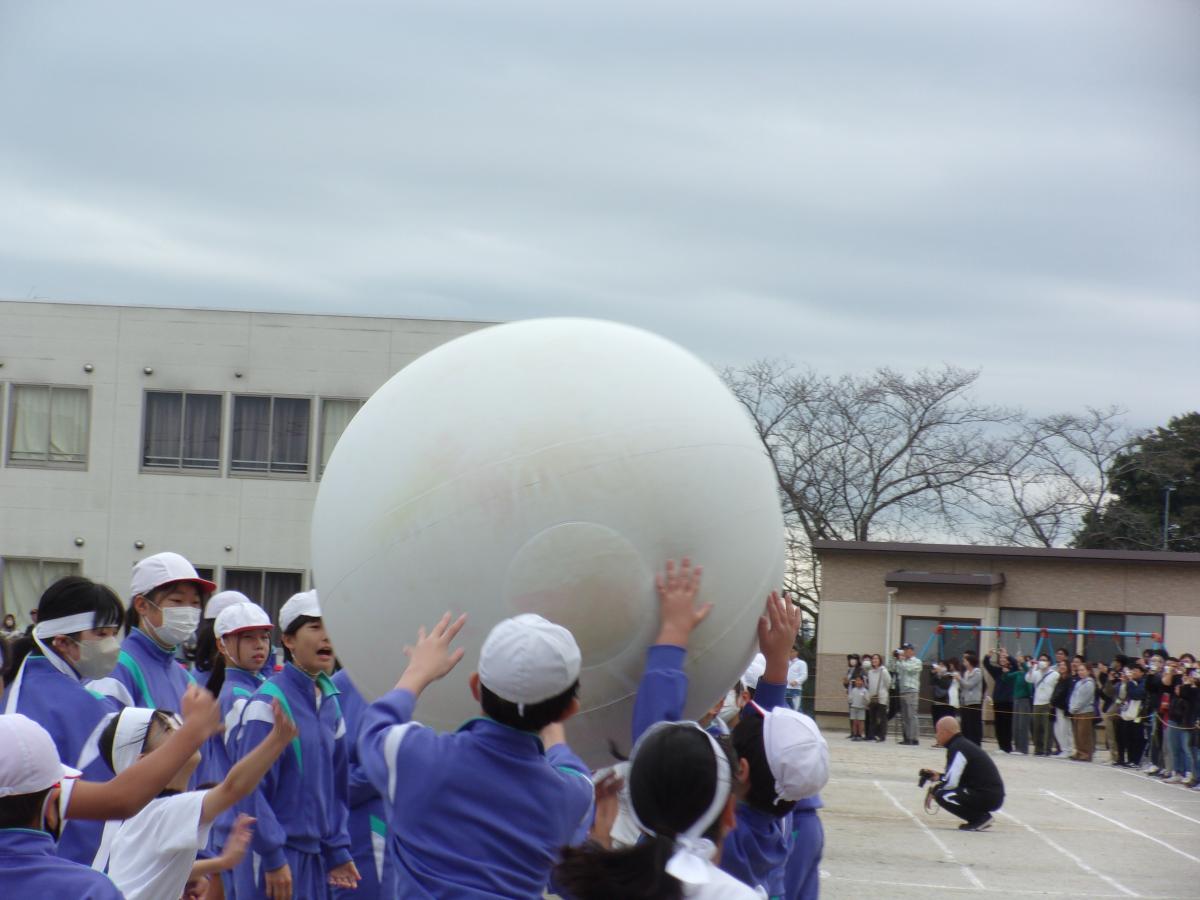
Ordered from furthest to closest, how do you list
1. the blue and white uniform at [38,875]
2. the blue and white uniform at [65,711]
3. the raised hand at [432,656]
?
the blue and white uniform at [65,711], the raised hand at [432,656], the blue and white uniform at [38,875]

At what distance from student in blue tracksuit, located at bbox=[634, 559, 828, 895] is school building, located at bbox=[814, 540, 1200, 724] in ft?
90.7

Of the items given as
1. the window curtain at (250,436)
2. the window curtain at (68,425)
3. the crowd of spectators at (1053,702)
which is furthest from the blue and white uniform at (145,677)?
the window curtain at (68,425)

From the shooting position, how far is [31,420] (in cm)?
2838

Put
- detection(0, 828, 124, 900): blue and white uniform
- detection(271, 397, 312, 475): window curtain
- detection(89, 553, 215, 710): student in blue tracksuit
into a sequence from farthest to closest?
detection(271, 397, 312, 475): window curtain, detection(89, 553, 215, 710): student in blue tracksuit, detection(0, 828, 124, 900): blue and white uniform

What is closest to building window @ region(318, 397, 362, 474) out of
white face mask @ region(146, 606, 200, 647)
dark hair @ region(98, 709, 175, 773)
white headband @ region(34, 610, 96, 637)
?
white face mask @ region(146, 606, 200, 647)

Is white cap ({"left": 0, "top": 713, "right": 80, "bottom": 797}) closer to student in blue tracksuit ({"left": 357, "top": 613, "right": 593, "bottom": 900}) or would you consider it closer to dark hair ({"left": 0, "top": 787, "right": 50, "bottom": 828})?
dark hair ({"left": 0, "top": 787, "right": 50, "bottom": 828})

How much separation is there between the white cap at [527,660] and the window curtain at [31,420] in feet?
89.8

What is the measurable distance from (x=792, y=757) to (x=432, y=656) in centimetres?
117

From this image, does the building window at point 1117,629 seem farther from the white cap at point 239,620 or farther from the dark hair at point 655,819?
the dark hair at point 655,819

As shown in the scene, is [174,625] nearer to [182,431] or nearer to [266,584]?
[266,584]

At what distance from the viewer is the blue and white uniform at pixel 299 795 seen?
17.8 ft

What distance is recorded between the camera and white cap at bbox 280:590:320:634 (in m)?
5.74

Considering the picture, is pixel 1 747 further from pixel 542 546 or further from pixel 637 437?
pixel 637 437

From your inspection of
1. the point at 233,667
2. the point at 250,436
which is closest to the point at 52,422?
the point at 250,436
